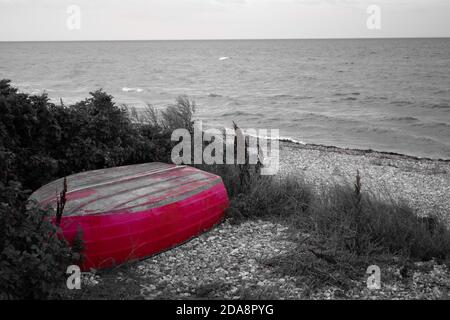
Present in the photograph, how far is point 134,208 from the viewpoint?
4.99 m

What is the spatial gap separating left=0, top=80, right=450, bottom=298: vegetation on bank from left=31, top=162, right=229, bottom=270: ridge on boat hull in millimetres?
268

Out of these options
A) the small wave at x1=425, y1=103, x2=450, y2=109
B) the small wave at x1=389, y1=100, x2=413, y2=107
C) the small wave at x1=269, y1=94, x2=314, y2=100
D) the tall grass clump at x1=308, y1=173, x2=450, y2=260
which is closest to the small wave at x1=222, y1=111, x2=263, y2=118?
the small wave at x1=269, y1=94, x2=314, y2=100

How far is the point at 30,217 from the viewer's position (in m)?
4.07

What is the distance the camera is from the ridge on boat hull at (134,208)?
4.71 m

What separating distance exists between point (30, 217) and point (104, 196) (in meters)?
1.16

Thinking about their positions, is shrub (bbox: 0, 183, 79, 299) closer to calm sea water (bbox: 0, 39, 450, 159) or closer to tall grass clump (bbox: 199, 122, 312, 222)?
tall grass clump (bbox: 199, 122, 312, 222)

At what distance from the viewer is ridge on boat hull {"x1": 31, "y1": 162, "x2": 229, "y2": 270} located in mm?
4715

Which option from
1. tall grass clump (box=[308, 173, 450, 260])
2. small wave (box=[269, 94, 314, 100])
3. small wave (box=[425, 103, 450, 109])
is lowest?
tall grass clump (box=[308, 173, 450, 260])

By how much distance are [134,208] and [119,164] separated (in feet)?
6.52

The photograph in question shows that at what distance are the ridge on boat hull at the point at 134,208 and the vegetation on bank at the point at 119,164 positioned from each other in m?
0.27

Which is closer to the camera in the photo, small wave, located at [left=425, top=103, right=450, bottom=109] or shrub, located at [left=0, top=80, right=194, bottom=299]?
shrub, located at [left=0, top=80, right=194, bottom=299]

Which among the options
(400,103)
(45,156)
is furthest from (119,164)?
(400,103)

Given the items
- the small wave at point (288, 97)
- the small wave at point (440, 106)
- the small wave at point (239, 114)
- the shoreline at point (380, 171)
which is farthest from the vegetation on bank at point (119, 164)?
the small wave at point (288, 97)
